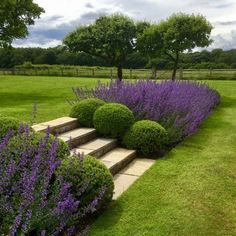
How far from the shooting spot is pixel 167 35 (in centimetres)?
1831

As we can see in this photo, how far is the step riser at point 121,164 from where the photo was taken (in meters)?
6.02

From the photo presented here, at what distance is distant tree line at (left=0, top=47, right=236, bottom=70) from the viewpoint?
5334 centimetres

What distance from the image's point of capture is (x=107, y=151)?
7102 millimetres

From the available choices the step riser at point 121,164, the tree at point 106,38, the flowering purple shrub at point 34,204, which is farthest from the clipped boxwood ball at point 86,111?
the tree at point 106,38

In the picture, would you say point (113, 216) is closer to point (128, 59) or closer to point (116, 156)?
point (116, 156)

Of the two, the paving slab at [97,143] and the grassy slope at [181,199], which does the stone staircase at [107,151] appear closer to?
the paving slab at [97,143]

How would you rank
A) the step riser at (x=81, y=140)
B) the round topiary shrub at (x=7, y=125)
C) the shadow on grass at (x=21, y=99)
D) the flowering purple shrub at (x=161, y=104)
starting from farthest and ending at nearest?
the shadow on grass at (x=21, y=99), the flowering purple shrub at (x=161, y=104), the step riser at (x=81, y=140), the round topiary shrub at (x=7, y=125)

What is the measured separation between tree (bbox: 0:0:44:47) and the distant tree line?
70.0 ft

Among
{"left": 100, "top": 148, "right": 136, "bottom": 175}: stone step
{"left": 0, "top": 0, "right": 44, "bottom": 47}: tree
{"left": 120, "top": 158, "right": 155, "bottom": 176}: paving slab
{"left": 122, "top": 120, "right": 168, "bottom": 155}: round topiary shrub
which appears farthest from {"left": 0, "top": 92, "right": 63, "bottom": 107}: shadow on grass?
{"left": 120, "top": 158, "right": 155, "bottom": 176}: paving slab

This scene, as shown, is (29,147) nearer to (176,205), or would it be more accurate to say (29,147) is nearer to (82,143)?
(176,205)

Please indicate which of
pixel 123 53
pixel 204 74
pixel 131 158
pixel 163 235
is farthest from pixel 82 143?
pixel 204 74

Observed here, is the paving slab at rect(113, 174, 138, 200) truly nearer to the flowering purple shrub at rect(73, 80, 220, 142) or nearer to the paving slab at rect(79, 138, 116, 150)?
the paving slab at rect(79, 138, 116, 150)

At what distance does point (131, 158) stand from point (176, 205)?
2.26 m

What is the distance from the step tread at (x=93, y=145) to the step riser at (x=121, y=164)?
516mm
